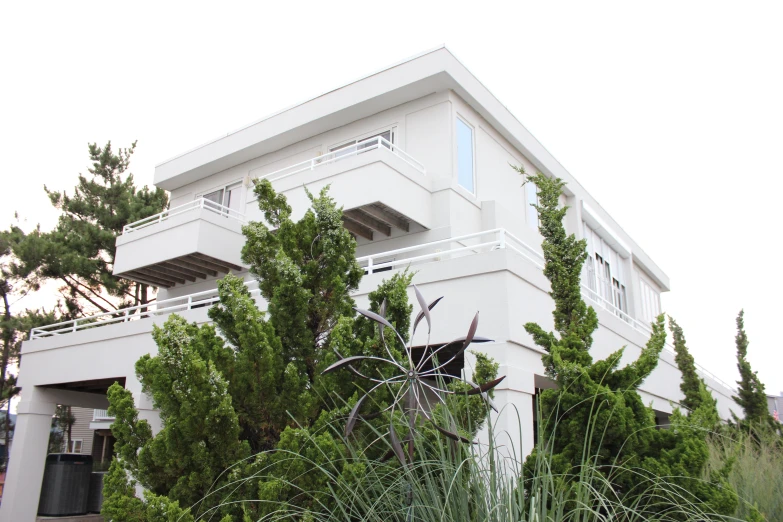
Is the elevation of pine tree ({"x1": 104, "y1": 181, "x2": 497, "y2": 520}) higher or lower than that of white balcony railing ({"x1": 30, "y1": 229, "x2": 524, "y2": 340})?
lower

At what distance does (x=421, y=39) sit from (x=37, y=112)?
367 inches

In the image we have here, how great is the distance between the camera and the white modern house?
12.7 metres

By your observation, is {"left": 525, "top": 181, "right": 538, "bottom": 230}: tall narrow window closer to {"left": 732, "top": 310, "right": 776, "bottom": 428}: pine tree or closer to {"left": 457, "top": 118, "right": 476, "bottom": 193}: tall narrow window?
{"left": 457, "top": 118, "right": 476, "bottom": 193}: tall narrow window

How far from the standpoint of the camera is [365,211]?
42.2 feet

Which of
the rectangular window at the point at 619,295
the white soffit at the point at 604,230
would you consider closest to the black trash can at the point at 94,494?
the white soffit at the point at 604,230

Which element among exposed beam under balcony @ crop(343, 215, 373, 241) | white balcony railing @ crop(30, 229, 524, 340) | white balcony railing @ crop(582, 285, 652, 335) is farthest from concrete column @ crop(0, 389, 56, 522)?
white balcony railing @ crop(582, 285, 652, 335)

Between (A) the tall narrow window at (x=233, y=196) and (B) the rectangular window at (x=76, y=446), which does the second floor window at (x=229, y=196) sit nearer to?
(A) the tall narrow window at (x=233, y=196)

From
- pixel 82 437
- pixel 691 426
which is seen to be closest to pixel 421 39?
pixel 691 426

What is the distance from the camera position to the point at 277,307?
608 cm

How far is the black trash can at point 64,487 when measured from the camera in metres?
15.4

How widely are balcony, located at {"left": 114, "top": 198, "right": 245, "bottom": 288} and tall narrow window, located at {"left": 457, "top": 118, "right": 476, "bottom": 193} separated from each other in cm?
594

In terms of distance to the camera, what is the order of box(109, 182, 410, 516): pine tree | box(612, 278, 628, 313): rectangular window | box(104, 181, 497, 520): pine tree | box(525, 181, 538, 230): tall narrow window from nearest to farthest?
1. box(104, 181, 497, 520): pine tree
2. box(109, 182, 410, 516): pine tree
3. box(525, 181, 538, 230): tall narrow window
4. box(612, 278, 628, 313): rectangular window

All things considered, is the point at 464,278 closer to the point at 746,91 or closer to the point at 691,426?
the point at 691,426

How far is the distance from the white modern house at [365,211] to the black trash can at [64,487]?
1.52 m
